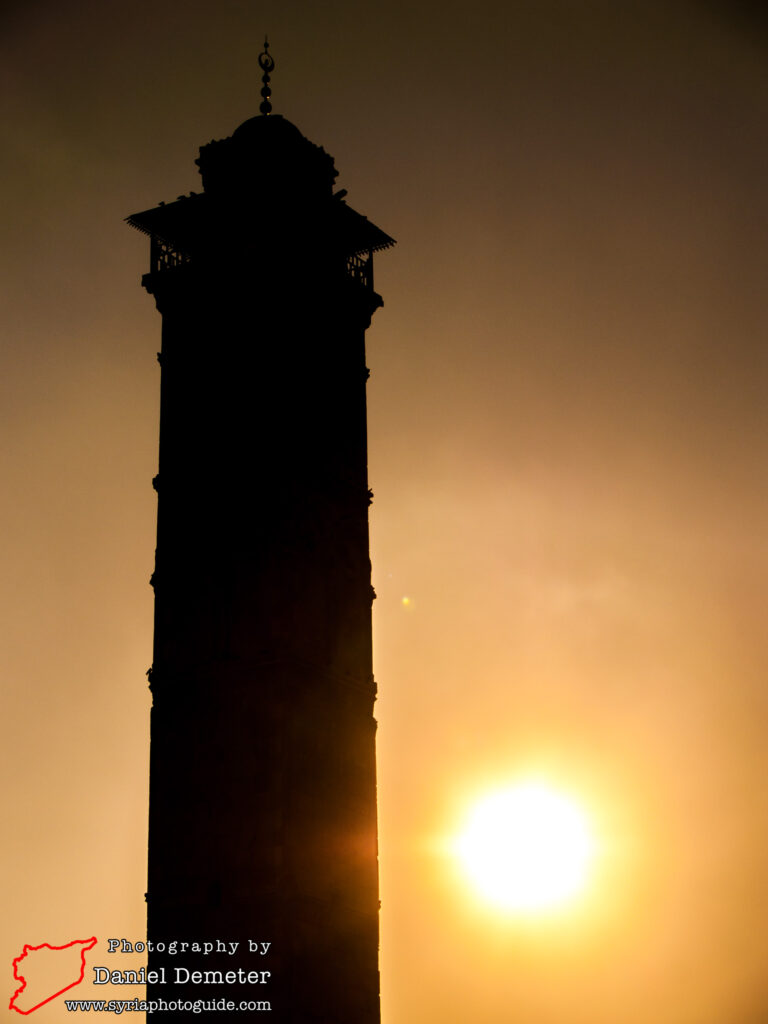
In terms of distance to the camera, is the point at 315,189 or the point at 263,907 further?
the point at 315,189

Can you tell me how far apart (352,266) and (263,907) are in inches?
742

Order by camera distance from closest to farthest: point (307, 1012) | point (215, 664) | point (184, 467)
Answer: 1. point (307, 1012)
2. point (215, 664)
3. point (184, 467)

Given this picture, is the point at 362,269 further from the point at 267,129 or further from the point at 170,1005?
the point at 170,1005

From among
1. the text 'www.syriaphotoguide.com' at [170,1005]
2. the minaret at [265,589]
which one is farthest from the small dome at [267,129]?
the text 'www.syriaphotoguide.com' at [170,1005]

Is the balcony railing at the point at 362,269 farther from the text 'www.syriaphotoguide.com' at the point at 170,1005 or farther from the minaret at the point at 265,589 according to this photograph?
the text 'www.syriaphotoguide.com' at the point at 170,1005

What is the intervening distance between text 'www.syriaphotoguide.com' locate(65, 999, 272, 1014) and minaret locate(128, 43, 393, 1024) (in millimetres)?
151

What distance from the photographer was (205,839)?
44.8m

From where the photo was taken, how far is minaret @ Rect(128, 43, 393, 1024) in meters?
44.1

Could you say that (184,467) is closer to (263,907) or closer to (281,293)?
(281,293)

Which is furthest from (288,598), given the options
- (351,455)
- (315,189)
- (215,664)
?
(315,189)

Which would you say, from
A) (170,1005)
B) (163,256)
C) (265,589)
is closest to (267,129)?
(163,256)

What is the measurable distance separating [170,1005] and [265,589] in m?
10.4

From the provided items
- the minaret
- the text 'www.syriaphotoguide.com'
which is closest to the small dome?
the minaret

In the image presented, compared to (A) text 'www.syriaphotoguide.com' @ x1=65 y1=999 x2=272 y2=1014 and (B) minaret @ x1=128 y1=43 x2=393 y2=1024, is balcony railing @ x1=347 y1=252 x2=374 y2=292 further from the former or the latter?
(A) text 'www.syriaphotoguide.com' @ x1=65 y1=999 x2=272 y2=1014
